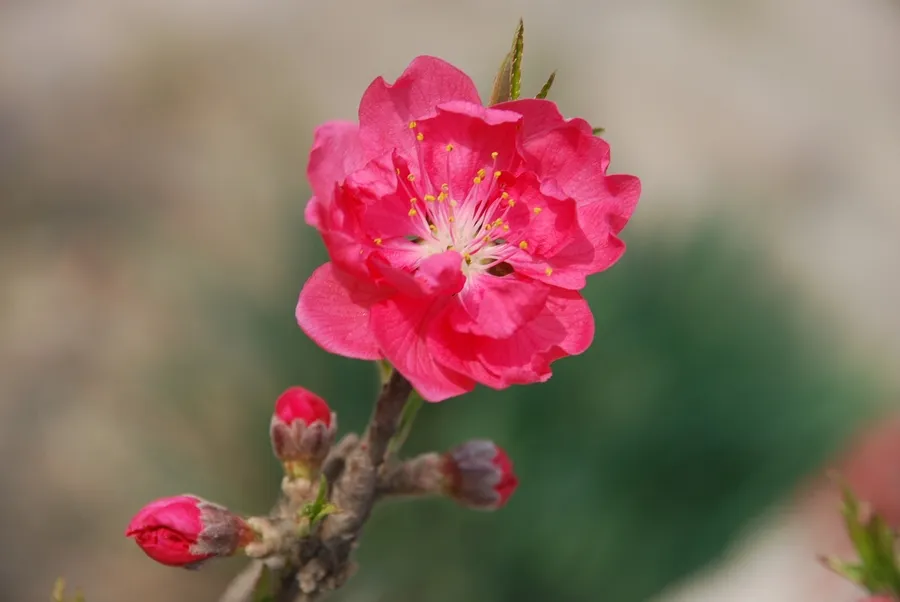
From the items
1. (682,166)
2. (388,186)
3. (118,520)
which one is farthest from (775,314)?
(118,520)

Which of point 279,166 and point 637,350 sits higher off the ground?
point 279,166

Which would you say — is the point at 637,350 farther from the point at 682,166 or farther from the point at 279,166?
the point at 682,166

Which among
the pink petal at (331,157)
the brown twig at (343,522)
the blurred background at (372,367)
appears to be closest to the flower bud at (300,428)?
the brown twig at (343,522)

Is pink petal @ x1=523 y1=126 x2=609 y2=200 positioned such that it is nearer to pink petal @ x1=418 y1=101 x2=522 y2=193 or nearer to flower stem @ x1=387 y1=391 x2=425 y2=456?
pink petal @ x1=418 y1=101 x2=522 y2=193

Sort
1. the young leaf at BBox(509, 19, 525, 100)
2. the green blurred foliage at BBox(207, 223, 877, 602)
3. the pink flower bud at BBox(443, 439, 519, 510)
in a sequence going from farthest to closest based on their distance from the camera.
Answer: the green blurred foliage at BBox(207, 223, 877, 602), the pink flower bud at BBox(443, 439, 519, 510), the young leaf at BBox(509, 19, 525, 100)

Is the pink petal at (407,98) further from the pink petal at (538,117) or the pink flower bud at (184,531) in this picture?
the pink flower bud at (184,531)

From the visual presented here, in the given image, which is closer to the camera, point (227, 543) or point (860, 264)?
point (227, 543)

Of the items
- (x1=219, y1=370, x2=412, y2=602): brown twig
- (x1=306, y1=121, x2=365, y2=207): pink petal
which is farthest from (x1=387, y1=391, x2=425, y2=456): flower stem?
(x1=306, y1=121, x2=365, y2=207): pink petal
